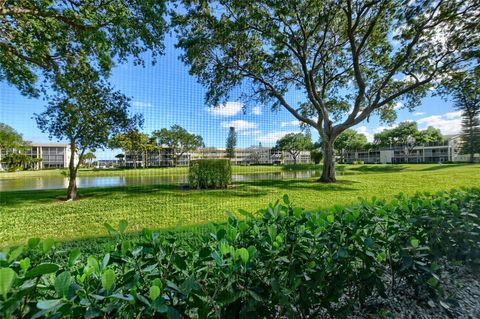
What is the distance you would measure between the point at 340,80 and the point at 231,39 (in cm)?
566

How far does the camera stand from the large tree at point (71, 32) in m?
4.39

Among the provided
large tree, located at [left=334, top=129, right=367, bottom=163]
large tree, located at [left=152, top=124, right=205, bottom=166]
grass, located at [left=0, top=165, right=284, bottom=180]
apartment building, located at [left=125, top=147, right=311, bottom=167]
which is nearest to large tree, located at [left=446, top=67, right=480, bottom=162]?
apartment building, located at [left=125, top=147, right=311, bottom=167]

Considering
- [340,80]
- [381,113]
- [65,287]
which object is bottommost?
[65,287]

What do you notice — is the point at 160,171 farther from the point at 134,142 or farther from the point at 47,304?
the point at 47,304

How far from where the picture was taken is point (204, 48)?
7.62 meters

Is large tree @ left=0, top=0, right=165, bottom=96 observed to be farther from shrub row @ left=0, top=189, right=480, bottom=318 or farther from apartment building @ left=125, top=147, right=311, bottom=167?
shrub row @ left=0, top=189, right=480, bottom=318

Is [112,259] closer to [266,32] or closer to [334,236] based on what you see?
[334,236]

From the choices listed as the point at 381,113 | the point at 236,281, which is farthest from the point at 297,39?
the point at 236,281

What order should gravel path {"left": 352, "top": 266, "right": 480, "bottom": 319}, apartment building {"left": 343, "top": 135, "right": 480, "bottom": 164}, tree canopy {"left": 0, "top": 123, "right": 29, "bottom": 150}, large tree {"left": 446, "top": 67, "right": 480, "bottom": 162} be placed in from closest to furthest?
gravel path {"left": 352, "top": 266, "right": 480, "bottom": 319}, tree canopy {"left": 0, "top": 123, "right": 29, "bottom": 150}, large tree {"left": 446, "top": 67, "right": 480, "bottom": 162}, apartment building {"left": 343, "top": 135, "right": 480, "bottom": 164}

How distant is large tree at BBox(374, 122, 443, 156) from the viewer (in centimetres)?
2846

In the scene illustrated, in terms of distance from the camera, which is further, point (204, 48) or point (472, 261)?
point (204, 48)

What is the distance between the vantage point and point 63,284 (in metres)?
0.53

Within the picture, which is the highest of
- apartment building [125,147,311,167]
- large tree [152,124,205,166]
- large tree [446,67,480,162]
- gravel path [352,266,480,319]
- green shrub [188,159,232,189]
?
large tree [446,67,480,162]

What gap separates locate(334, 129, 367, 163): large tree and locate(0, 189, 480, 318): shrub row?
32360mm
